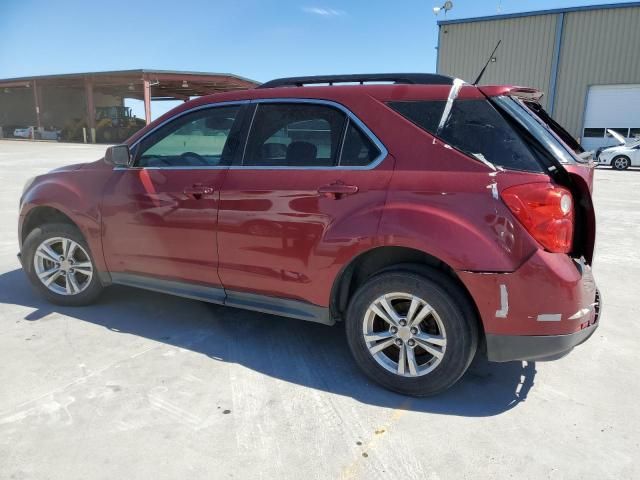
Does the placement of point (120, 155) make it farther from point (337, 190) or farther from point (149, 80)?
point (149, 80)

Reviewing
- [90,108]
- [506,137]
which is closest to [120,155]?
[506,137]

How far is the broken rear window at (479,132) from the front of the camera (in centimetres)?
258

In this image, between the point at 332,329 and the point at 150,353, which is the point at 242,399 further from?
the point at 332,329

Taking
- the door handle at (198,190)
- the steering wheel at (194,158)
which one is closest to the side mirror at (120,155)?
the steering wheel at (194,158)

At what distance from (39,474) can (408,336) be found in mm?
1966

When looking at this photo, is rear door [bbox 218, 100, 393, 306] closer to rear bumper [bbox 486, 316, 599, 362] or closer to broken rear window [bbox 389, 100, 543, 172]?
broken rear window [bbox 389, 100, 543, 172]

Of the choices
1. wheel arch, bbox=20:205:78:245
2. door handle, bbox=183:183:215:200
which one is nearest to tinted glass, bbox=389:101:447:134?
door handle, bbox=183:183:215:200

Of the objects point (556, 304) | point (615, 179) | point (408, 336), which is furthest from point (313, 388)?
point (615, 179)

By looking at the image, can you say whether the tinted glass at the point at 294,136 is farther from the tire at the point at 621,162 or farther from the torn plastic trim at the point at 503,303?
the tire at the point at 621,162

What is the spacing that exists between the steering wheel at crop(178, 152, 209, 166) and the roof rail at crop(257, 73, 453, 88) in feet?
2.26

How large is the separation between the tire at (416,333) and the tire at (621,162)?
67.8 feet

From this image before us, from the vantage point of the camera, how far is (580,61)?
24.9 meters

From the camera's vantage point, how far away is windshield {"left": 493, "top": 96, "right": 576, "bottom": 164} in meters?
2.64

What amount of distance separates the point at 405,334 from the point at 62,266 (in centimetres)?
302
